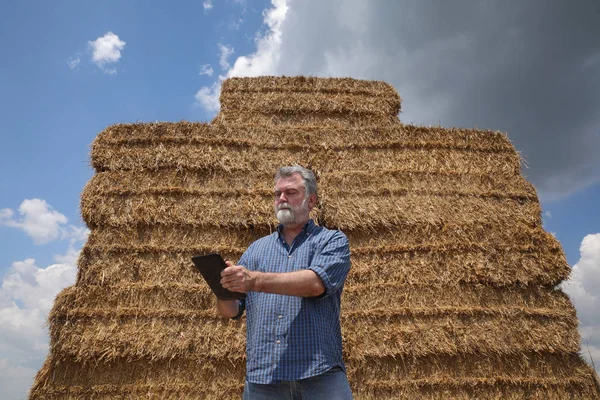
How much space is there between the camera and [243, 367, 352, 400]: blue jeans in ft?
6.83

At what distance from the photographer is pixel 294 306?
223 cm

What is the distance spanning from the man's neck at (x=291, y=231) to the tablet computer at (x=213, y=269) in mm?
491

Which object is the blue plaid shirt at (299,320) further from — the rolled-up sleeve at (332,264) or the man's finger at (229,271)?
the man's finger at (229,271)

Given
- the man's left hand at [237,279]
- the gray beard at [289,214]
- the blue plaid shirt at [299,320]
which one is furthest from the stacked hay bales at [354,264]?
the man's left hand at [237,279]

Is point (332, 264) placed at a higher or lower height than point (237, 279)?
higher

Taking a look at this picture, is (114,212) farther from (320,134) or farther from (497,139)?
(497,139)

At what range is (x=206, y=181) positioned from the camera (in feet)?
15.8

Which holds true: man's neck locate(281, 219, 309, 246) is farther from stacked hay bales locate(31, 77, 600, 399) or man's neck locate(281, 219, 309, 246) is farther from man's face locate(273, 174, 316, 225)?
stacked hay bales locate(31, 77, 600, 399)

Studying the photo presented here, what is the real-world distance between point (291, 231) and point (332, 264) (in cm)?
42

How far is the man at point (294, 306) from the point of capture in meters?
2.07

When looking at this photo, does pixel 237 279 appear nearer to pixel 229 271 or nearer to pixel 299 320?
pixel 229 271

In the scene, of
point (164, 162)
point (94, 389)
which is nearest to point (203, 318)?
point (94, 389)

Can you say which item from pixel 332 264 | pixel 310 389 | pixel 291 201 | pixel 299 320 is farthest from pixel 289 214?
pixel 310 389

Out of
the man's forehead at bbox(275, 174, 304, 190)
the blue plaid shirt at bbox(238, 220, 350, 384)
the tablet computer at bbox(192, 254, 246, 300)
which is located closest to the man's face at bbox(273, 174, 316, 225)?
the man's forehead at bbox(275, 174, 304, 190)
